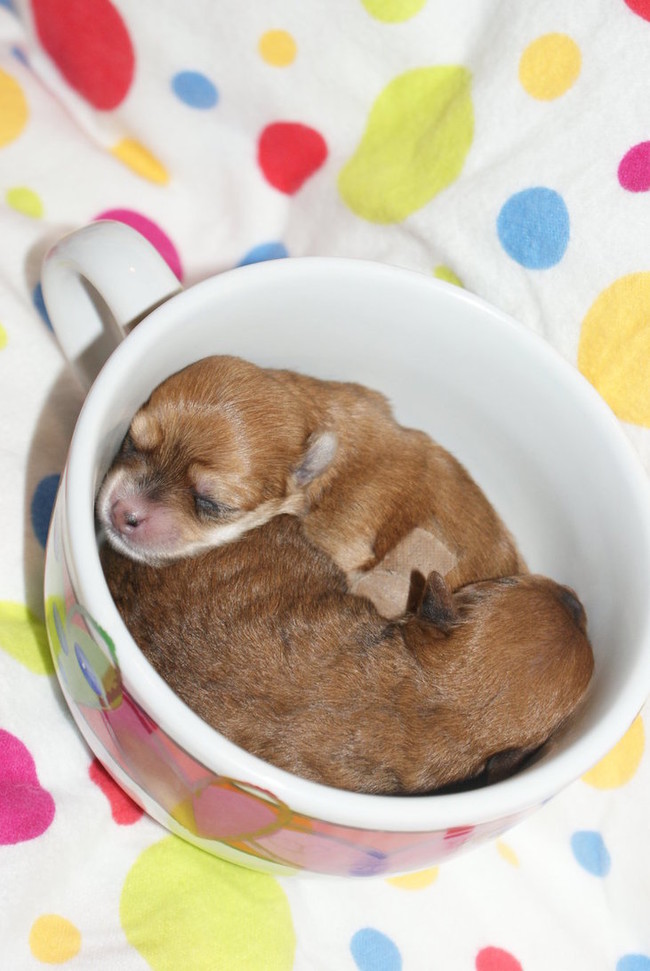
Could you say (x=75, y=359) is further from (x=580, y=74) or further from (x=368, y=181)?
(x=580, y=74)

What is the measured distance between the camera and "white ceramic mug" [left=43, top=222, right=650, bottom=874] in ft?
3.86

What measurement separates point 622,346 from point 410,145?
0.58m

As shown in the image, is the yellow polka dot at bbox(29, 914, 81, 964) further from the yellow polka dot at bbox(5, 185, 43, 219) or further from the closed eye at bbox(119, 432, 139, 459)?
the yellow polka dot at bbox(5, 185, 43, 219)

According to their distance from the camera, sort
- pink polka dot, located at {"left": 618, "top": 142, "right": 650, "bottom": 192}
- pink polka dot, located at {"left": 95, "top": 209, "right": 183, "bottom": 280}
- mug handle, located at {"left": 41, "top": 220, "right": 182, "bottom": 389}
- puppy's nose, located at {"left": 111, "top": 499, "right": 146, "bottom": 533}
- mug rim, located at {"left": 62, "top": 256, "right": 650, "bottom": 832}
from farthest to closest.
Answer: pink polka dot, located at {"left": 95, "top": 209, "right": 183, "bottom": 280} → pink polka dot, located at {"left": 618, "top": 142, "right": 650, "bottom": 192} → puppy's nose, located at {"left": 111, "top": 499, "right": 146, "bottom": 533} → mug handle, located at {"left": 41, "top": 220, "right": 182, "bottom": 389} → mug rim, located at {"left": 62, "top": 256, "right": 650, "bottom": 832}

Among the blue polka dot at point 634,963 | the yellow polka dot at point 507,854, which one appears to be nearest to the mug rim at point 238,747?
the yellow polka dot at point 507,854

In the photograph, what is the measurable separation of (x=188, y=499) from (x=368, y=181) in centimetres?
75

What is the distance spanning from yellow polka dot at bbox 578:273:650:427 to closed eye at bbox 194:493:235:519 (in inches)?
27.8

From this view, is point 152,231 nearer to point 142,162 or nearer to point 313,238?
point 142,162

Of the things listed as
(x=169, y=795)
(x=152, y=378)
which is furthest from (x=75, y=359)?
(x=169, y=795)

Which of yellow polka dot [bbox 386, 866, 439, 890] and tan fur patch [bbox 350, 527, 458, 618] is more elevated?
tan fur patch [bbox 350, 527, 458, 618]

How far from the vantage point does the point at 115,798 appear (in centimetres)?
168

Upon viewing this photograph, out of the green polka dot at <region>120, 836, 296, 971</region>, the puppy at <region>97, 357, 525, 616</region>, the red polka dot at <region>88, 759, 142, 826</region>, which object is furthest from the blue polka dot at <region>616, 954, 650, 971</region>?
the red polka dot at <region>88, 759, 142, 826</region>

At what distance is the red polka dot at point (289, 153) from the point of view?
212 centimetres

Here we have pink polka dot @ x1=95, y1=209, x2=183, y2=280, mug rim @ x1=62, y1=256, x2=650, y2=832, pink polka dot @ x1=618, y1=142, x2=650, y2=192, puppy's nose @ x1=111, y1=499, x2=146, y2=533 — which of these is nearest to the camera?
mug rim @ x1=62, y1=256, x2=650, y2=832
